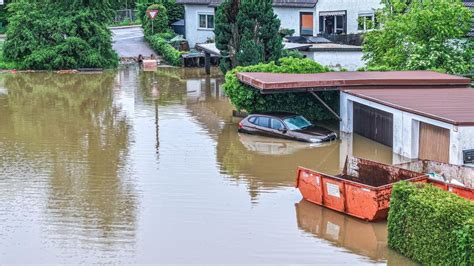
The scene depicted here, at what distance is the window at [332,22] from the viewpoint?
202ft

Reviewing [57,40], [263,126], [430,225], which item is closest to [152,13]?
[57,40]

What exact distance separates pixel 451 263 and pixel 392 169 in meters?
6.70

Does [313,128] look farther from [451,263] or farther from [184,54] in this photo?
[184,54]

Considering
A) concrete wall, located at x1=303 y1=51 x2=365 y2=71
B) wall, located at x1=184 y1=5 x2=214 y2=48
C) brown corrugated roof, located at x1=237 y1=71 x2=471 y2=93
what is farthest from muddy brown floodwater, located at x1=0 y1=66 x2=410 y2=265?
wall, located at x1=184 y1=5 x2=214 y2=48

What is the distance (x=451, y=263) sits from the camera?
59.1 ft

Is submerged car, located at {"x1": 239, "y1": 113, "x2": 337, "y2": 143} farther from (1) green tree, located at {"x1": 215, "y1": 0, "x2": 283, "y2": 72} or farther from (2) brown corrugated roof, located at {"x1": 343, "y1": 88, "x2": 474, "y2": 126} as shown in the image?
(1) green tree, located at {"x1": 215, "y1": 0, "x2": 283, "y2": 72}

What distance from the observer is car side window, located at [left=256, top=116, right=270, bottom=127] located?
35562 mm

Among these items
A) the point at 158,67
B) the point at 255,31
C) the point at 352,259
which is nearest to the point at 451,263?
the point at 352,259

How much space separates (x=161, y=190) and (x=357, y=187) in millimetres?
7029

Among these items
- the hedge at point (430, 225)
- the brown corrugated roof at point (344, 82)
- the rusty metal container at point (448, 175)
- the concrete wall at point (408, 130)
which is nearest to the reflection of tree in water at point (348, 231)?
the hedge at point (430, 225)

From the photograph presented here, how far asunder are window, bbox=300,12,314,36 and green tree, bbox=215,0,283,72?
15768 mm

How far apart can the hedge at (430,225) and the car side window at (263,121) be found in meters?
15.1

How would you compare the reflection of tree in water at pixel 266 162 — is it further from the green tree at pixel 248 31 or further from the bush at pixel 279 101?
the green tree at pixel 248 31

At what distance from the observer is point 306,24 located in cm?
6262
